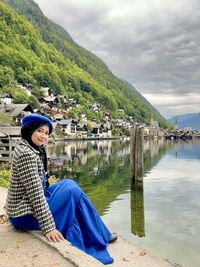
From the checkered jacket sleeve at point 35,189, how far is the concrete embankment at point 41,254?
0.94 feet

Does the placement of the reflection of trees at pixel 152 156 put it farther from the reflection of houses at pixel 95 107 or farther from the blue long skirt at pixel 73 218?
the reflection of houses at pixel 95 107

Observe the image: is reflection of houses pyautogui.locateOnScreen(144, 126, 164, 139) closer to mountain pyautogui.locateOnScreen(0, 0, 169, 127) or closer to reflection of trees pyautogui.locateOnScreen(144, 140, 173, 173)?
mountain pyautogui.locateOnScreen(0, 0, 169, 127)

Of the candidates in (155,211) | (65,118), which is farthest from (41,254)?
(65,118)

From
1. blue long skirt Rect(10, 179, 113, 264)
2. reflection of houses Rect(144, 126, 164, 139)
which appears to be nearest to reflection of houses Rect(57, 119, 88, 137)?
reflection of houses Rect(144, 126, 164, 139)

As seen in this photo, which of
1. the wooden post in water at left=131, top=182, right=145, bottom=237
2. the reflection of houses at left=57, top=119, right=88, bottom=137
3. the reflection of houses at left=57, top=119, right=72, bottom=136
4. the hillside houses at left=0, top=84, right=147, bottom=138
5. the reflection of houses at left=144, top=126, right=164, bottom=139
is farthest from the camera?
the reflection of houses at left=144, top=126, right=164, bottom=139

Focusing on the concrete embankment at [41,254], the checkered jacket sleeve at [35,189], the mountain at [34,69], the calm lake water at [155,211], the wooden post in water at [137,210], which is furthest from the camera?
the mountain at [34,69]

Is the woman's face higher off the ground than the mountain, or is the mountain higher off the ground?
the mountain

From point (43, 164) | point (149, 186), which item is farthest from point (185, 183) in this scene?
point (43, 164)

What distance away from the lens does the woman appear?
506cm

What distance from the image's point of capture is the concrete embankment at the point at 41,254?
4543mm

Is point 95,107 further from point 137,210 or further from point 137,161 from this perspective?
point 137,210

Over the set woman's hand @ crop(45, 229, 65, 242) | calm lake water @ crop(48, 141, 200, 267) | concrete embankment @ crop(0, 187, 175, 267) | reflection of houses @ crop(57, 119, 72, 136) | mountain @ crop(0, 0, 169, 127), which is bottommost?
calm lake water @ crop(48, 141, 200, 267)

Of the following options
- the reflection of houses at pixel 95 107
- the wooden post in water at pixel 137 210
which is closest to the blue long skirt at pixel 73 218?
the wooden post in water at pixel 137 210

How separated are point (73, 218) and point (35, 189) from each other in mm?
762
